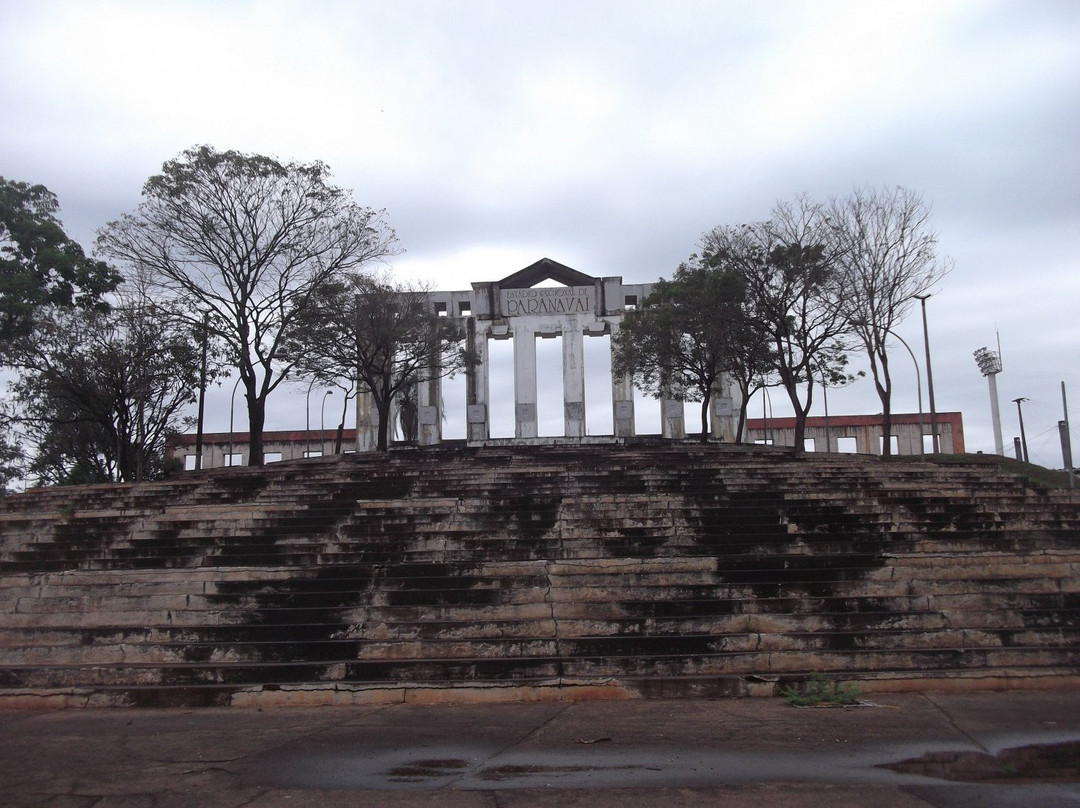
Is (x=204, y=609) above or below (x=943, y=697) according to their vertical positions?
above

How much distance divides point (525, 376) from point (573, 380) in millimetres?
2094

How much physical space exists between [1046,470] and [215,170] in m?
26.3

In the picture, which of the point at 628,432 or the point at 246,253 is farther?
the point at 628,432

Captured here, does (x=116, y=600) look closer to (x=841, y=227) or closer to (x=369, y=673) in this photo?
(x=369, y=673)

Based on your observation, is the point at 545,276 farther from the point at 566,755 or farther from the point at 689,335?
the point at 566,755

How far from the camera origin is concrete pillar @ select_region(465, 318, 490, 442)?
37.3 meters

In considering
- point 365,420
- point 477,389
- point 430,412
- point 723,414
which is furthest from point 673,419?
point 365,420

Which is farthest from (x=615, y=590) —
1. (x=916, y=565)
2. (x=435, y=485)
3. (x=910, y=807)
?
(x=435, y=485)

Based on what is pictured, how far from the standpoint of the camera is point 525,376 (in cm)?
3741

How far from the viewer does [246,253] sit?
2600 cm

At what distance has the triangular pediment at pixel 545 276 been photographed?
37938 mm

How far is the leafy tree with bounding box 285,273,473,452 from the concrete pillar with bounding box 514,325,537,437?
593 centimetres

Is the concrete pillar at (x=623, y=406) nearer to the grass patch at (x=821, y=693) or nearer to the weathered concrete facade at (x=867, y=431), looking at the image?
the weathered concrete facade at (x=867, y=431)

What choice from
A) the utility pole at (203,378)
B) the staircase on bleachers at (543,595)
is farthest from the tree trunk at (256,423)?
the staircase on bleachers at (543,595)
